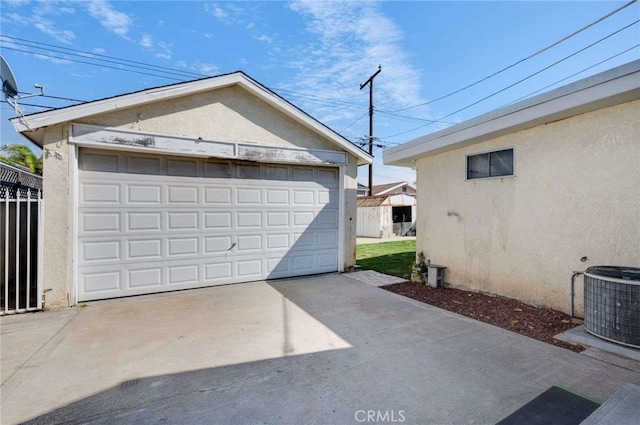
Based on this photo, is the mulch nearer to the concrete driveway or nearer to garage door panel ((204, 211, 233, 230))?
the concrete driveway

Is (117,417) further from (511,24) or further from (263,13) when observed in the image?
(511,24)

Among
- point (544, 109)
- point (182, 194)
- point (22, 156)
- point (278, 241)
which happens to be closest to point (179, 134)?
point (182, 194)

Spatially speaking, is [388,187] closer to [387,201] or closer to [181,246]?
[387,201]

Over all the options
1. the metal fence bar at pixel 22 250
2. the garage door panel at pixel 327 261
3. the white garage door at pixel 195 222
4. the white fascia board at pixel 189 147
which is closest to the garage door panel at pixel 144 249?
the white garage door at pixel 195 222

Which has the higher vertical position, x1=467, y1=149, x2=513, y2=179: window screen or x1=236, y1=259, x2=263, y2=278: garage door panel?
x1=467, y1=149, x2=513, y2=179: window screen

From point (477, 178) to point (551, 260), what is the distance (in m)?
2.03

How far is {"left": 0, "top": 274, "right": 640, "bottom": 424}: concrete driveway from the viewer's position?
2373 mm

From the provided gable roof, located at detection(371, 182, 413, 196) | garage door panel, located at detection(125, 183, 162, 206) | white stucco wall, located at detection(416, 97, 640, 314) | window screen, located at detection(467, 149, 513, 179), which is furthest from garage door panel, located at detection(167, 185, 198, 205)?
gable roof, located at detection(371, 182, 413, 196)

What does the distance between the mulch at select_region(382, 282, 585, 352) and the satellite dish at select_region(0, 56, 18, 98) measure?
763cm

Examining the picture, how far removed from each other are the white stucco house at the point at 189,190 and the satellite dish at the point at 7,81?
382 millimetres

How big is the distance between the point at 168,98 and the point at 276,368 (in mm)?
5491

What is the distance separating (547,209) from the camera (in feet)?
15.7

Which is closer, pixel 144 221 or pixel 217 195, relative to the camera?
pixel 144 221

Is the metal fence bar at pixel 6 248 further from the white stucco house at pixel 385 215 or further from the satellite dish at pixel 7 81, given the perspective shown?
the white stucco house at pixel 385 215
